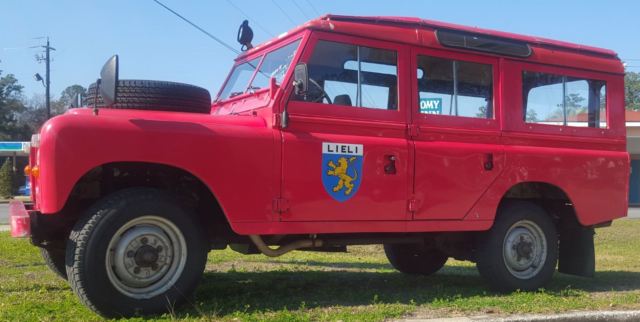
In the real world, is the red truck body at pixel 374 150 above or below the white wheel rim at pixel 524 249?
above

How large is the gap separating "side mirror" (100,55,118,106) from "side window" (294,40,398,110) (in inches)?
61.7

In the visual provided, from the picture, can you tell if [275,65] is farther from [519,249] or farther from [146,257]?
[519,249]

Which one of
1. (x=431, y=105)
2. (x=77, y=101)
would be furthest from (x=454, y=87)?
(x=77, y=101)

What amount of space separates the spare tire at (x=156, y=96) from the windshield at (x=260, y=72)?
732 millimetres

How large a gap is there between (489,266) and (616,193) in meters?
1.90

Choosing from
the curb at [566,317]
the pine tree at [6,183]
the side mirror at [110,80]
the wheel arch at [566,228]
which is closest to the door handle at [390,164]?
the curb at [566,317]

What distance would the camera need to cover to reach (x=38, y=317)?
453cm

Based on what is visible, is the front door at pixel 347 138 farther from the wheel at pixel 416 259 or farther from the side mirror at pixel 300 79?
the wheel at pixel 416 259

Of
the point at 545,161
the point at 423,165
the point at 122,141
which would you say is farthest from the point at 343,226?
the point at 545,161

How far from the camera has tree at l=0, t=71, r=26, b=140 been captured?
180 ft

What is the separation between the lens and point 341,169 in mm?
5273

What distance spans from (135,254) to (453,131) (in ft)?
10.4

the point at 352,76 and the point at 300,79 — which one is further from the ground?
the point at 352,76

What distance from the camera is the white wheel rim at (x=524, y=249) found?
6.26m
